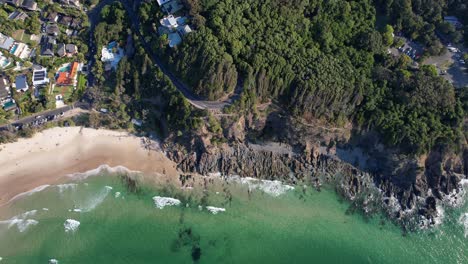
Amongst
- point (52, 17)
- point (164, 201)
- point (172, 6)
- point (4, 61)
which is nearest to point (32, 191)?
point (164, 201)

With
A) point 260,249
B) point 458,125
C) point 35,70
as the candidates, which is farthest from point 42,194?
point 458,125

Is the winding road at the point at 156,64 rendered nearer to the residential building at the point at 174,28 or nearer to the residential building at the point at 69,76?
the residential building at the point at 69,76

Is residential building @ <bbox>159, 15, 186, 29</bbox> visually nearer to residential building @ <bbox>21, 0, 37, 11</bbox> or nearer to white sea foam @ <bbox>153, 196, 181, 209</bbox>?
residential building @ <bbox>21, 0, 37, 11</bbox>

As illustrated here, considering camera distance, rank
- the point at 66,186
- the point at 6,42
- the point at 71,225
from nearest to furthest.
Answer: the point at 71,225 < the point at 66,186 < the point at 6,42

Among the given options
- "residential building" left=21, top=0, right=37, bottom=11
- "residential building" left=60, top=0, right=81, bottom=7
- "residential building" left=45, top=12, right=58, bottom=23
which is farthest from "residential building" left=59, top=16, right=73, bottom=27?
"residential building" left=21, top=0, right=37, bottom=11

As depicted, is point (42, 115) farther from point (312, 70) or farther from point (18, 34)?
point (312, 70)

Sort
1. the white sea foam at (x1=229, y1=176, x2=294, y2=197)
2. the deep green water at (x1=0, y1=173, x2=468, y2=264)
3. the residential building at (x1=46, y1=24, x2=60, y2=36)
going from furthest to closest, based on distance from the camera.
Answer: the residential building at (x1=46, y1=24, x2=60, y2=36) → the white sea foam at (x1=229, y1=176, x2=294, y2=197) → the deep green water at (x1=0, y1=173, x2=468, y2=264)
